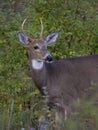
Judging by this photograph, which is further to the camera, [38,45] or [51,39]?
[51,39]

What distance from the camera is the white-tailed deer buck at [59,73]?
8094mm

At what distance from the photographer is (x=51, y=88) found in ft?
26.7

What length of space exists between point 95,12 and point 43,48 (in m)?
1.98

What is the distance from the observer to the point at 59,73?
28.0 feet

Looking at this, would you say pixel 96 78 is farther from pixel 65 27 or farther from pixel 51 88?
pixel 65 27

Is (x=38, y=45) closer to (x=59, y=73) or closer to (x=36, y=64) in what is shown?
(x=36, y=64)

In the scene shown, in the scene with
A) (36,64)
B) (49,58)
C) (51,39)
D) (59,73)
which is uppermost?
(51,39)

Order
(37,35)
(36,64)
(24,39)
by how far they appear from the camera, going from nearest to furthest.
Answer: (36,64)
(24,39)
(37,35)

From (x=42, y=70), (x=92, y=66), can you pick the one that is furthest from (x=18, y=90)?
(x=92, y=66)

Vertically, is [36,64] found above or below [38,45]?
below

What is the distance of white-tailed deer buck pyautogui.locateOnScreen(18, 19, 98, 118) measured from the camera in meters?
8.09

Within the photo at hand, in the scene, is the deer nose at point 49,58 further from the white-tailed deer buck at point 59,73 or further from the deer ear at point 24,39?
the deer ear at point 24,39

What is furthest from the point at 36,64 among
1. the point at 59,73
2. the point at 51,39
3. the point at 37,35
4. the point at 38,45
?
the point at 37,35

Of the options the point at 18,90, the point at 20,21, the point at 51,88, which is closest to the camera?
the point at 51,88
